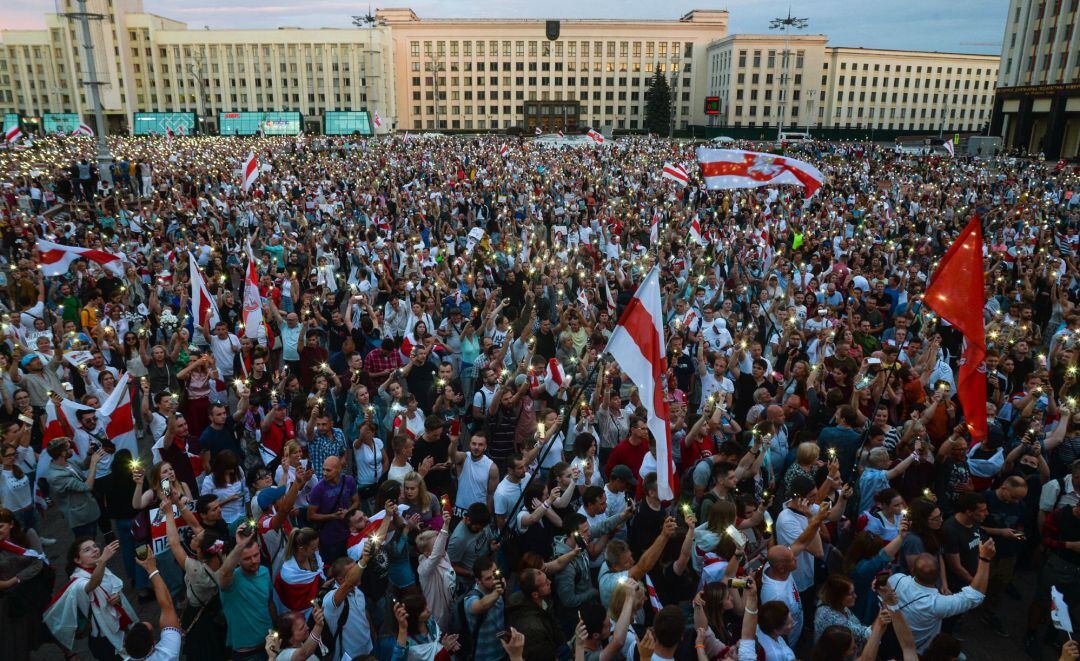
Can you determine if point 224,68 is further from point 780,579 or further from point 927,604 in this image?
point 927,604

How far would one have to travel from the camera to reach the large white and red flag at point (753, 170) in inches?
506

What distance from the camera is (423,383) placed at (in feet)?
26.3

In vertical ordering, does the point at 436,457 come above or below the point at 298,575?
below

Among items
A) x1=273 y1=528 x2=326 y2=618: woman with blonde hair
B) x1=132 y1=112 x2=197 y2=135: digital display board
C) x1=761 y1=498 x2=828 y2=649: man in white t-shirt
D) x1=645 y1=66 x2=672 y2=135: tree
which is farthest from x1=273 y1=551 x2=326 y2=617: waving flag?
x1=645 y1=66 x2=672 y2=135: tree

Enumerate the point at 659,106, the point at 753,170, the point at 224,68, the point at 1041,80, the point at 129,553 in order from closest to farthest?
the point at 129,553 → the point at 753,170 → the point at 1041,80 → the point at 659,106 → the point at 224,68

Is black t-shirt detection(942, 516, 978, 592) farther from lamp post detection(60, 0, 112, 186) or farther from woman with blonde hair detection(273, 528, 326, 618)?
lamp post detection(60, 0, 112, 186)

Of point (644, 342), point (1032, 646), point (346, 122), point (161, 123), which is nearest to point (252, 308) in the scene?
point (644, 342)

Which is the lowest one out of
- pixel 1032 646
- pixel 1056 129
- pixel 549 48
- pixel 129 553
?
pixel 1032 646

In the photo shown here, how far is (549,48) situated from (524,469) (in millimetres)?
109210

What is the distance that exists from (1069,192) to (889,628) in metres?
25.5

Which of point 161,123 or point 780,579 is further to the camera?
point 161,123

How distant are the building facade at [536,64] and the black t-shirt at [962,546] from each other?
4071 inches

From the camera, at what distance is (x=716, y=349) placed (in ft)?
28.0

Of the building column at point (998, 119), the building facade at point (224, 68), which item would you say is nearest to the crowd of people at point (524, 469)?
the building column at point (998, 119)
